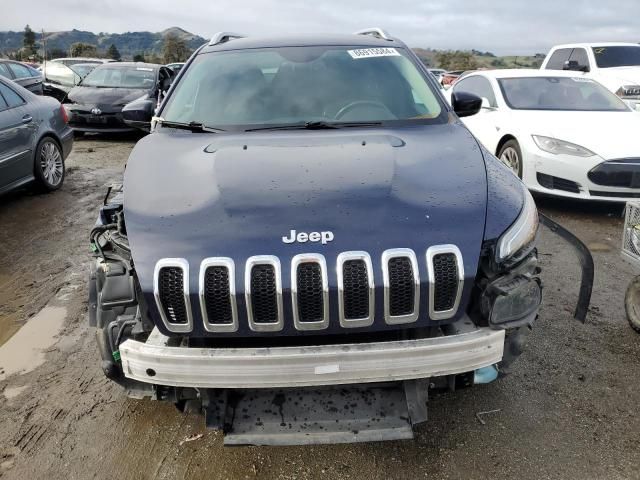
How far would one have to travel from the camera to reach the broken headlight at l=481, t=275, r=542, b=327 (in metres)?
2.20

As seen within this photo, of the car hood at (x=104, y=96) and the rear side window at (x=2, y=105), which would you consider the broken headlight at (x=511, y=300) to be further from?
the car hood at (x=104, y=96)

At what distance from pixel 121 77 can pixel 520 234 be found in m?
11.4

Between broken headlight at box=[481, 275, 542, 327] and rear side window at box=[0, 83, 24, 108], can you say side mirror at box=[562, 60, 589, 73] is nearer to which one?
rear side window at box=[0, 83, 24, 108]

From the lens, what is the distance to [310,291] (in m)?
2.06

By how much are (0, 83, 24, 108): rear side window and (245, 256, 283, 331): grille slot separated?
558cm

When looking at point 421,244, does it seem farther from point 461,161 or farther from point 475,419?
point 475,419

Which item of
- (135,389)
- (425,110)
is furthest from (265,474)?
(425,110)

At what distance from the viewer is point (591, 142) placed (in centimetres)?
584

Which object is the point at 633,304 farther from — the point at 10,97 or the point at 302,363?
the point at 10,97

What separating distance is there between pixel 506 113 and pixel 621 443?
503 centimetres

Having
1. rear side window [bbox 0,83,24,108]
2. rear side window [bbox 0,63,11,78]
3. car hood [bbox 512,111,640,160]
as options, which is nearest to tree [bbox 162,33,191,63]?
rear side window [bbox 0,63,11,78]

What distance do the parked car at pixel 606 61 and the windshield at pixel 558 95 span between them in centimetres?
383

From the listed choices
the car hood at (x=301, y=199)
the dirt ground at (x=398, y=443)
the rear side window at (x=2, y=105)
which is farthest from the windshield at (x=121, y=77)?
the car hood at (x=301, y=199)

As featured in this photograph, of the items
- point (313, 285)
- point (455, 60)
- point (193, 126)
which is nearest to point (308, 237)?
point (313, 285)
